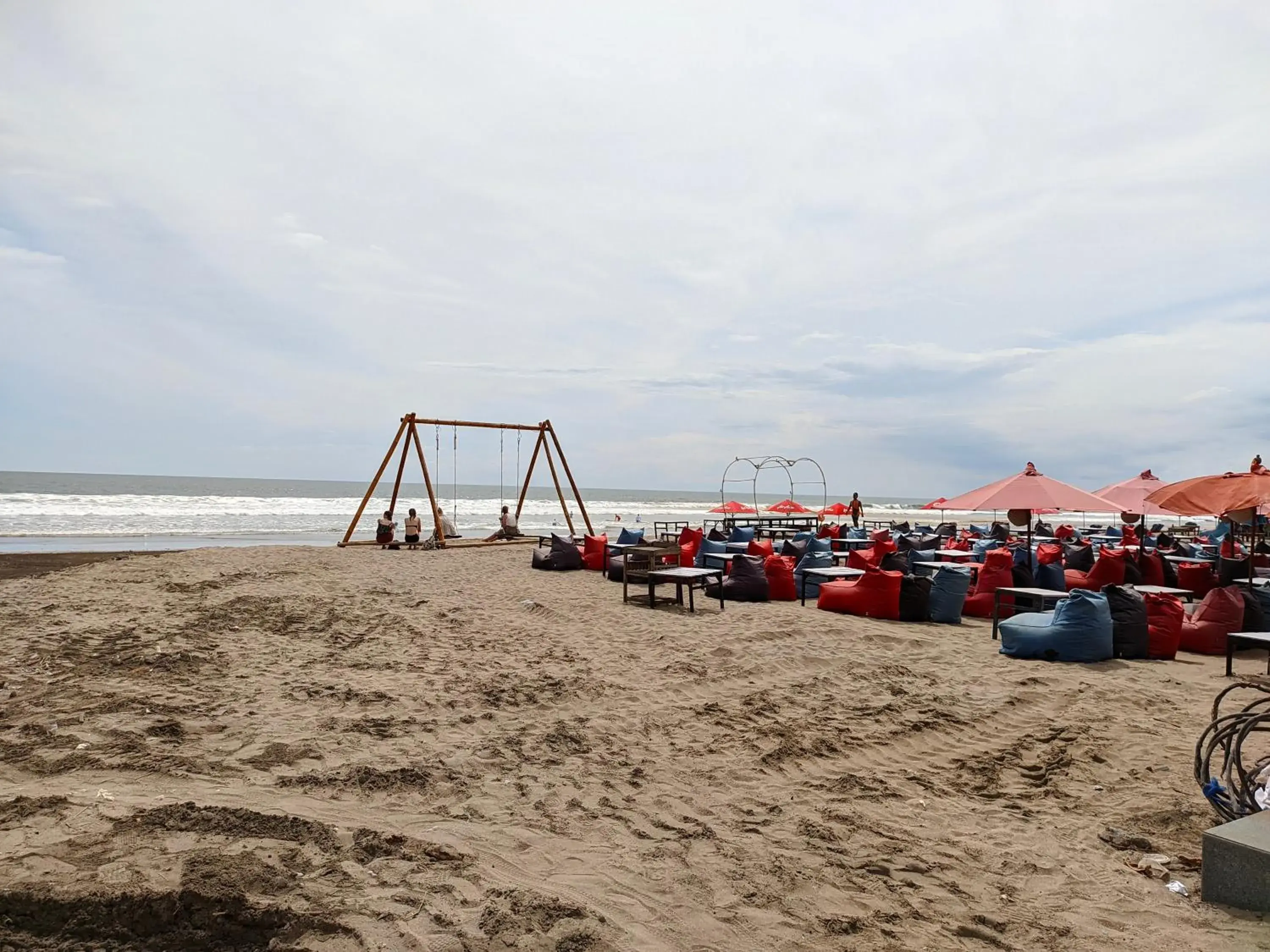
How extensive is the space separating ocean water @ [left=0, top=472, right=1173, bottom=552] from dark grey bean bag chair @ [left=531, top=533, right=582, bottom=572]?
9.25m

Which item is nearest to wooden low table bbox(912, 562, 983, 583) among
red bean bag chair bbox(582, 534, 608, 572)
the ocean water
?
red bean bag chair bbox(582, 534, 608, 572)

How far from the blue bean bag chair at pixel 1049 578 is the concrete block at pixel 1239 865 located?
7.07 m

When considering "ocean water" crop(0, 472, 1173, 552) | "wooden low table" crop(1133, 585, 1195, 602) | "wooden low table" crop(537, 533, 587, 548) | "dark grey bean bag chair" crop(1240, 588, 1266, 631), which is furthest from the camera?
"ocean water" crop(0, 472, 1173, 552)

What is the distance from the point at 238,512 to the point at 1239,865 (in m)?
40.4

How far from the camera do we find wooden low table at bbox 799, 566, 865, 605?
30.6 feet

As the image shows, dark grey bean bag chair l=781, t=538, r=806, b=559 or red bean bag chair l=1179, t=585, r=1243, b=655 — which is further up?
dark grey bean bag chair l=781, t=538, r=806, b=559

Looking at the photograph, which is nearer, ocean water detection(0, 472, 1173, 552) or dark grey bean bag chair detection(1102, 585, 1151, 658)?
dark grey bean bag chair detection(1102, 585, 1151, 658)

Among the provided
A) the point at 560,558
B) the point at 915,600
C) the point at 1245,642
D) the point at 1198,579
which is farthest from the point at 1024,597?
the point at 560,558

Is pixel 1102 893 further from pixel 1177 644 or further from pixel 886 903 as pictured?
pixel 1177 644

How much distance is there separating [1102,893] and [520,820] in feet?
7.28

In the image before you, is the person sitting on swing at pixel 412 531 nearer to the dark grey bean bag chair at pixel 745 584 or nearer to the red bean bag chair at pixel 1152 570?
the dark grey bean bag chair at pixel 745 584

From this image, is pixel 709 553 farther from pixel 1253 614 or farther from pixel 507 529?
pixel 507 529

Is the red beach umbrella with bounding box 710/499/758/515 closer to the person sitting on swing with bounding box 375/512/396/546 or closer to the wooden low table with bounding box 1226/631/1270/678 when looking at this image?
the person sitting on swing with bounding box 375/512/396/546

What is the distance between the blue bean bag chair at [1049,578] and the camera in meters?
9.28
